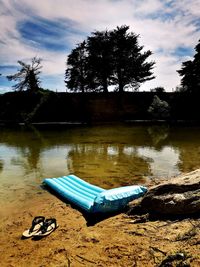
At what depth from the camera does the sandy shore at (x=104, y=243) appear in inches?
173

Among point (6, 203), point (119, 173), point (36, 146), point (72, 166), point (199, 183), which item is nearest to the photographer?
point (199, 183)

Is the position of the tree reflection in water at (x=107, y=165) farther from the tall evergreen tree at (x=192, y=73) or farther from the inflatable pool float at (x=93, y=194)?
the tall evergreen tree at (x=192, y=73)

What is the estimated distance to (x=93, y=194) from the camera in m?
7.72

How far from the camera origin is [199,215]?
524 cm

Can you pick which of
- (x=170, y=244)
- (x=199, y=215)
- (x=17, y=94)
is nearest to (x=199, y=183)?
(x=199, y=215)

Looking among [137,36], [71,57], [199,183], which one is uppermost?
[137,36]

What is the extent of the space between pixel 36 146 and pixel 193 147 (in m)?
9.54

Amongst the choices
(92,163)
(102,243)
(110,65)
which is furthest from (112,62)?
(102,243)

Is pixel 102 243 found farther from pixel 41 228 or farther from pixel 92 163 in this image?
pixel 92 163

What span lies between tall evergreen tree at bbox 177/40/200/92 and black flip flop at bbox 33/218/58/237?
109 ft

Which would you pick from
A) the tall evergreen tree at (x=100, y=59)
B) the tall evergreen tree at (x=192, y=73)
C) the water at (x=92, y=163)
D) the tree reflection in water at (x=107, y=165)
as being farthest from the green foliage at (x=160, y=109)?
the tree reflection in water at (x=107, y=165)

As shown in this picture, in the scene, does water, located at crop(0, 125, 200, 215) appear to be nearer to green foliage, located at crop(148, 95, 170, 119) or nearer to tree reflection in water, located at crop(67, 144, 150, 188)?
tree reflection in water, located at crop(67, 144, 150, 188)

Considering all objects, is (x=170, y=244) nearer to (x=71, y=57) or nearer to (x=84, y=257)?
(x=84, y=257)

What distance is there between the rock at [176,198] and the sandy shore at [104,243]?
0.98 ft
